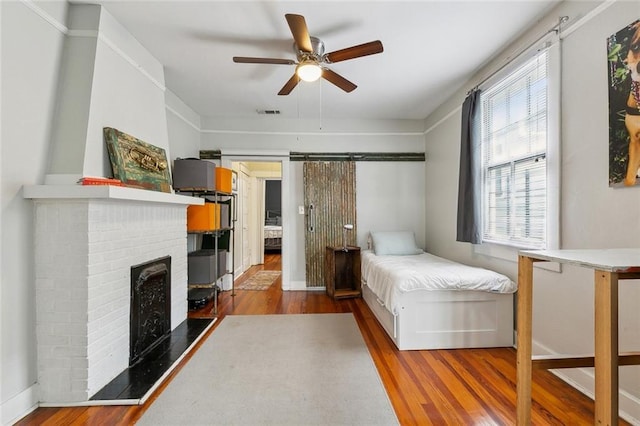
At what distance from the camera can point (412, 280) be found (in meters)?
2.32

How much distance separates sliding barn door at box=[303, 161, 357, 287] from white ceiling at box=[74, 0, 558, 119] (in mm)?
1054

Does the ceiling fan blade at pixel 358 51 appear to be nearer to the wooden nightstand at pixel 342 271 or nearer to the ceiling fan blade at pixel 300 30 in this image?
the ceiling fan blade at pixel 300 30

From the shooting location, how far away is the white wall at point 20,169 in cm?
147

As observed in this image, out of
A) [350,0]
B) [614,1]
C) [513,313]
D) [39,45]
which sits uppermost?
[350,0]

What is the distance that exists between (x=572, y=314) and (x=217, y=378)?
2.49 meters

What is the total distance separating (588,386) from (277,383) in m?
2.02

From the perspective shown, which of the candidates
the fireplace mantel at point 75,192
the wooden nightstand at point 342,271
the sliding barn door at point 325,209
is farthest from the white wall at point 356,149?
the fireplace mantel at point 75,192

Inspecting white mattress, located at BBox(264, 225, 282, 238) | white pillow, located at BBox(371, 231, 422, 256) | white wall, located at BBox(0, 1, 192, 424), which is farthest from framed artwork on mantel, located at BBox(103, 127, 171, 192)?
white mattress, located at BBox(264, 225, 282, 238)

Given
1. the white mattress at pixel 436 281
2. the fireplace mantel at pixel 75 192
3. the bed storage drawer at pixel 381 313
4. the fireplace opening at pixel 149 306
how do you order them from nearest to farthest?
1. the fireplace mantel at pixel 75 192
2. the fireplace opening at pixel 149 306
3. the white mattress at pixel 436 281
4. the bed storage drawer at pixel 381 313

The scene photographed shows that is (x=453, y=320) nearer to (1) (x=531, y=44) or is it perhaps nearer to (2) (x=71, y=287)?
(1) (x=531, y=44)

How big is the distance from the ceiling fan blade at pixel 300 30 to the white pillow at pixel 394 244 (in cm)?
250

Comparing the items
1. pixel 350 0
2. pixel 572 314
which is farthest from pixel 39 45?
pixel 572 314

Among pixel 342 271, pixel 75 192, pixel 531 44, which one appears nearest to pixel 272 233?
pixel 342 271

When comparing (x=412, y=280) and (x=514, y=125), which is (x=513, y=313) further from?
(x=514, y=125)
